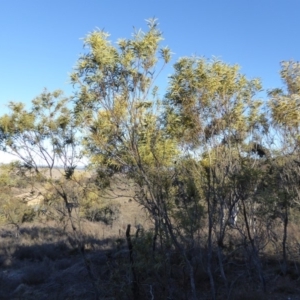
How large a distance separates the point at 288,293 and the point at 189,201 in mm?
3823

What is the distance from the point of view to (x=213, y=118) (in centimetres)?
814

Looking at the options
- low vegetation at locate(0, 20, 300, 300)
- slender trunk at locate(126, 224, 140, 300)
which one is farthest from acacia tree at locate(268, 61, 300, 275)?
slender trunk at locate(126, 224, 140, 300)

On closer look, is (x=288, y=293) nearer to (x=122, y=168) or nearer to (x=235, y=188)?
(x=235, y=188)

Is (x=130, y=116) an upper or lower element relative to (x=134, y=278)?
upper

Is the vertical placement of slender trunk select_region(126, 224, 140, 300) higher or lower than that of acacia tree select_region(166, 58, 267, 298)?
lower

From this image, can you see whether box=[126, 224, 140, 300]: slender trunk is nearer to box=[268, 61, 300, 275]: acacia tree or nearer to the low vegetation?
the low vegetation

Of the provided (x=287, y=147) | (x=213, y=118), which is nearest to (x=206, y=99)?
(x=213, y=118)

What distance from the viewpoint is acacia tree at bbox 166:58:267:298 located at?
762 centimetres

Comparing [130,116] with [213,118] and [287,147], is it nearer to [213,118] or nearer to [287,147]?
[213,118]

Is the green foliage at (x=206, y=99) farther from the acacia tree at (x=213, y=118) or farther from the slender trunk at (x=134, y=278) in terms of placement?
the slender trunk at (x=134, y=278)

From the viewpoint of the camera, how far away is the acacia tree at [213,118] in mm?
7621

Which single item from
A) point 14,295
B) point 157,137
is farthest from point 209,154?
point 14,295

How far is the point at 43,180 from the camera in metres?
10.9

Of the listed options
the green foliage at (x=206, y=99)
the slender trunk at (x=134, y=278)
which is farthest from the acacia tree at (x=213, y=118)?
the slender trunk at (x=134, y=278)
